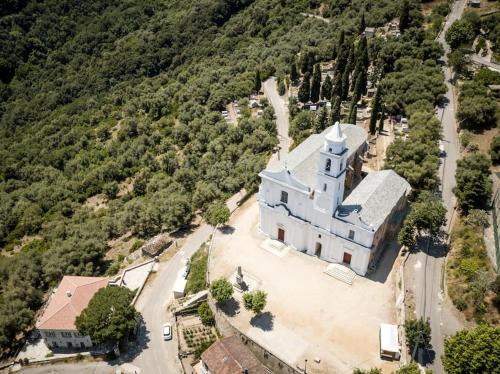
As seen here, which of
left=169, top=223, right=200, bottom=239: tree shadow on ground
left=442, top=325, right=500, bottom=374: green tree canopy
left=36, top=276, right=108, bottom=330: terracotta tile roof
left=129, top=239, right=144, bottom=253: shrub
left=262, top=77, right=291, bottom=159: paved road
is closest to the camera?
left=442, top=325, right=500, bottom=374: green tree canopy

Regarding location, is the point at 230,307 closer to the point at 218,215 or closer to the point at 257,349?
the point at 257,349

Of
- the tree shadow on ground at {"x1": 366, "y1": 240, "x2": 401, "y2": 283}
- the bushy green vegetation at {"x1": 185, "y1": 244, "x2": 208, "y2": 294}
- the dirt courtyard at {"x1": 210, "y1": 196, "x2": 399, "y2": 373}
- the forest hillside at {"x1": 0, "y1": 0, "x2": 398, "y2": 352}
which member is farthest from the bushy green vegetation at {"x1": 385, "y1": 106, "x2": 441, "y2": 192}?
the bushy green vegetation at {"x1": 185, "y1": 244, "x2": 208, "y2": 294}

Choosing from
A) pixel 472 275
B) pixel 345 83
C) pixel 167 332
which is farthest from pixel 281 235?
pixel 345 83

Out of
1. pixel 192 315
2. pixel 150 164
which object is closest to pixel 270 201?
pixel 192 315

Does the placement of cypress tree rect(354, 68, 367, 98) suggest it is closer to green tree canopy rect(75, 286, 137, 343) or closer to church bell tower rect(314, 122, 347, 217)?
church bell tower rect(314, 122, 347, 217)

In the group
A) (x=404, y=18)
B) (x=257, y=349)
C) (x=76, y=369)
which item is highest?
(x=404, y=18)

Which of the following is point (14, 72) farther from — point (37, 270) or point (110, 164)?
point (37, 270)

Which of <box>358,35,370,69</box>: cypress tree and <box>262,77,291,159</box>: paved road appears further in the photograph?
<box>358,35,370,69</box>: cypress tree
